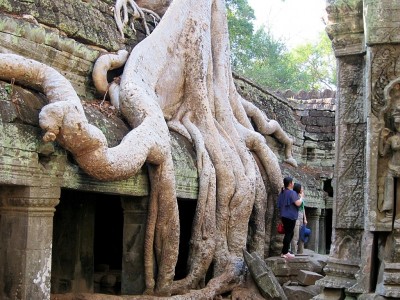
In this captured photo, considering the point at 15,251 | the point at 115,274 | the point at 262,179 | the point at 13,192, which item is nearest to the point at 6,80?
the point at 13,192

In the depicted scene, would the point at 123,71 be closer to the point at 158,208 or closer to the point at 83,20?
the point at 83,20

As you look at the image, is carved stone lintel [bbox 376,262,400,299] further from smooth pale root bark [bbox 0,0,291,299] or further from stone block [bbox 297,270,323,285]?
stone block [bbox 297,270,323,285]

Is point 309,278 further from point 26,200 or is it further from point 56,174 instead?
point 26,200

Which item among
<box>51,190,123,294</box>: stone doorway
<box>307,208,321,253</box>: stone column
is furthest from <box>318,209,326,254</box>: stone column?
<box>51,190,123,294</box>: stone doorway

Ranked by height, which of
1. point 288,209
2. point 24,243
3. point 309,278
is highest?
point 288,209

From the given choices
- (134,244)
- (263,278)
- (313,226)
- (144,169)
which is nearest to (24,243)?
(144,169)

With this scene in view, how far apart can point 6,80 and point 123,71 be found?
2.33m

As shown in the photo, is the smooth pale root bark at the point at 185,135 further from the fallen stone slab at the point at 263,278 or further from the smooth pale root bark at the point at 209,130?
the fallen stone slab at the point at 263,278

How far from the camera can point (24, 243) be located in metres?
6.48

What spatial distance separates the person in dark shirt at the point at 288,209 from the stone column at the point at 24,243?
12.8 ft

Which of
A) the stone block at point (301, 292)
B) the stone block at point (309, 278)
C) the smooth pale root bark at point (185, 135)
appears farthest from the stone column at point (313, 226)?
the stone block at point (301, 292)

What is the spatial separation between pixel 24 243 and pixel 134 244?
6.98 feet

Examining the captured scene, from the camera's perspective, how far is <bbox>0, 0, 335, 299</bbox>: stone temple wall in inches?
254

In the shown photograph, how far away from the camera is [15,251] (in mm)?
6516
